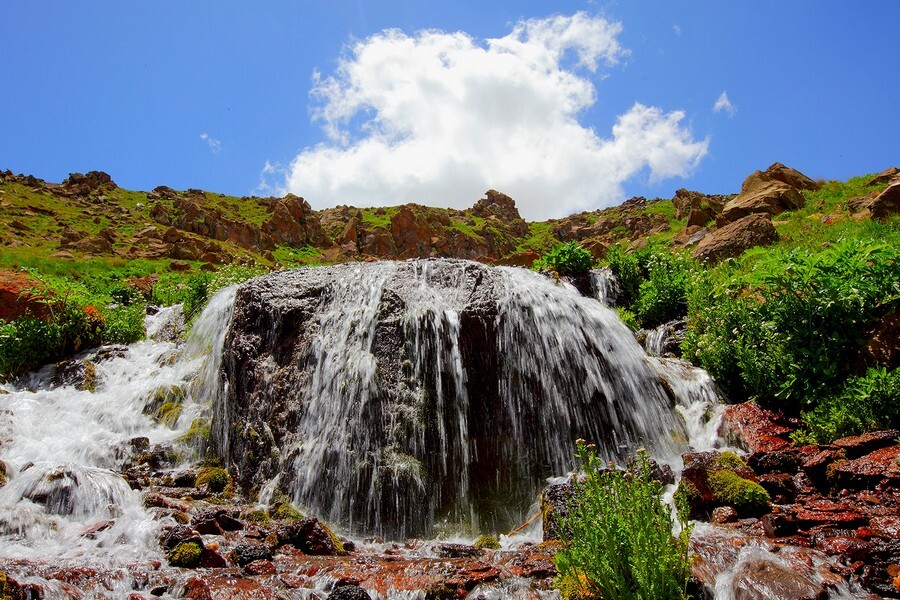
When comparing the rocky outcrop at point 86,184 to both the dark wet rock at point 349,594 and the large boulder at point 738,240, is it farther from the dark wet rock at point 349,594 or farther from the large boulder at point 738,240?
the dark wet rock at point 349,594

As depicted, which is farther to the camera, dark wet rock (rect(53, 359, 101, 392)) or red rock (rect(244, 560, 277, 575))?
dark wet rock (rect(53, 359, 101, 392))

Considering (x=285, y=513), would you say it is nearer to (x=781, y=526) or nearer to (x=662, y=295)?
(x=781, y=526)

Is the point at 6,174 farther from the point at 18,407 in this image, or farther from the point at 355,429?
the point at 355,429

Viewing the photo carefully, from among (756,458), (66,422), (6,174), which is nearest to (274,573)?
(756,458)

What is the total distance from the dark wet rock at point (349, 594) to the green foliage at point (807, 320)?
7.91 metres

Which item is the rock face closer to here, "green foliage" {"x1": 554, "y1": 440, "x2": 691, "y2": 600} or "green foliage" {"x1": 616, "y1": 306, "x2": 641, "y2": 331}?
"green foliage" {"x1": 616, "y1": 306, "x2": 641, "y2": 331}

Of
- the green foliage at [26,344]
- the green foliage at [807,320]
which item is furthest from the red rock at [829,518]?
the green foliage at [26,344]

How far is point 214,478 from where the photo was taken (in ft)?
29.3

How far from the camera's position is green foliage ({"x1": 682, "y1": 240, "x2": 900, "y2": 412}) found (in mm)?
8758

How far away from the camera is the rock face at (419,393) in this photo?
8.40 m

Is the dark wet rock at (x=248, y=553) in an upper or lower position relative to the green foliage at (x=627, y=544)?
lower

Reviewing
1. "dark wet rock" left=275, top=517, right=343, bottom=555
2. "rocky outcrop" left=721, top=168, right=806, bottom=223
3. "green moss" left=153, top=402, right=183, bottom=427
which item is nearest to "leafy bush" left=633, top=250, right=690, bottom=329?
"rocky outcrop" left=721, top=168, right=806, bottom=223

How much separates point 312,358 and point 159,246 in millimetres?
35528

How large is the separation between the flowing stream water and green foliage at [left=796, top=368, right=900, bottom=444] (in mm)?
1665
